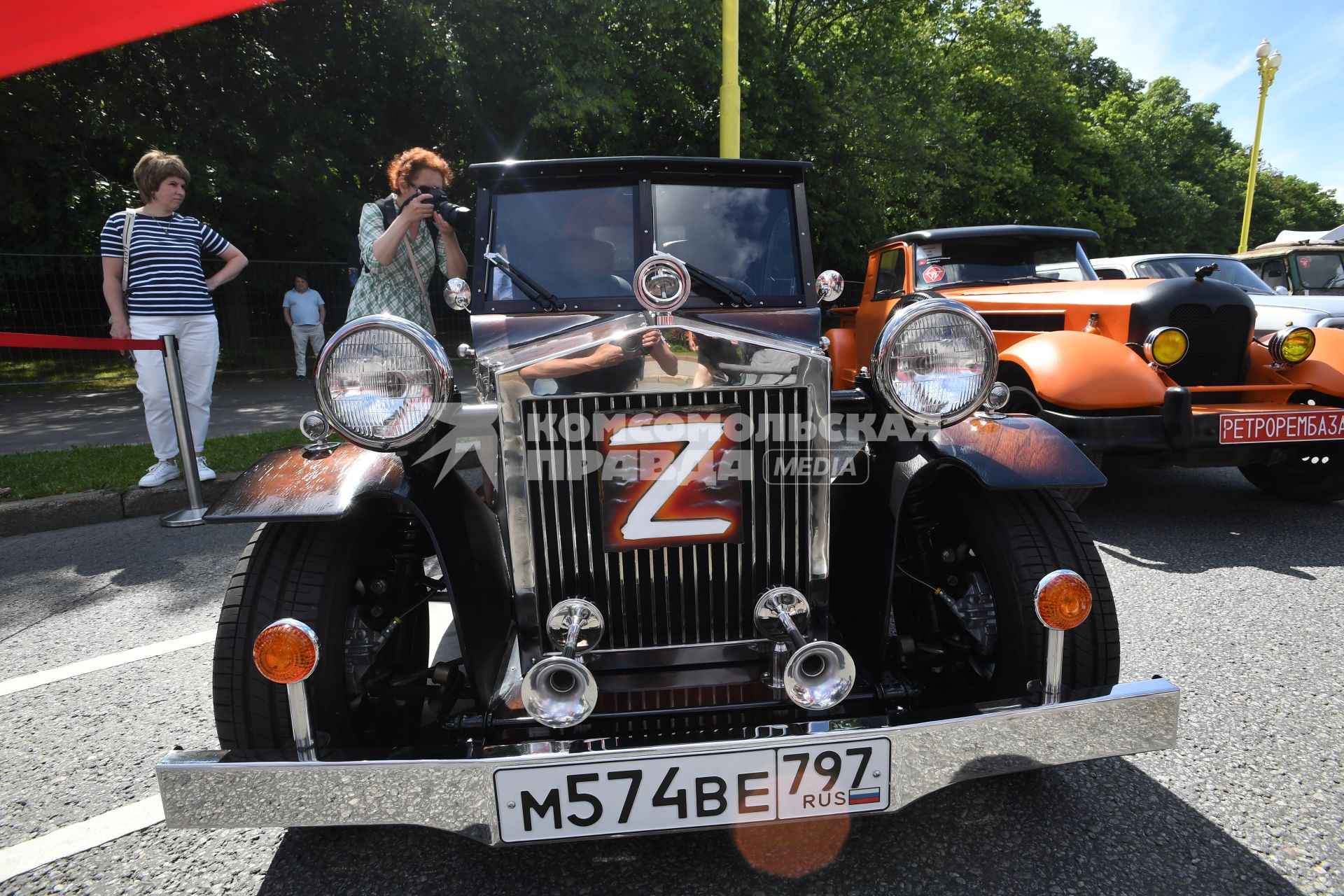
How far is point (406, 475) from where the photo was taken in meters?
1.82

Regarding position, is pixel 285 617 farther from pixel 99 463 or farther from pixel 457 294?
pixel 99 463

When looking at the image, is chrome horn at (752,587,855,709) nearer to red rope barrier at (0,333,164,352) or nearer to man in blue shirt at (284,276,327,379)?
red rope barrier at (0,333,164,352)

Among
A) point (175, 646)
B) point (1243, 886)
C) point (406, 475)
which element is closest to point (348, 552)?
point (406, 475)

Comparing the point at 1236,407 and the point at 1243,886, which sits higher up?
the point at 1236,407

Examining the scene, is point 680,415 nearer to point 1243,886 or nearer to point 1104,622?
point 1104,622

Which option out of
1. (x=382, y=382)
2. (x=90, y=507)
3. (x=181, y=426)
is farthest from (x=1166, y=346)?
(x=90, y=507)

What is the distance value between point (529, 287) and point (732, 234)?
0.71m

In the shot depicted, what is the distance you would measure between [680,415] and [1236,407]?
3931 millimetres

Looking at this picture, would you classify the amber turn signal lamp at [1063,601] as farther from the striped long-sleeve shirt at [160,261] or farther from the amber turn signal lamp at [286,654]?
the striped long-sleeve shirt at [160,261]

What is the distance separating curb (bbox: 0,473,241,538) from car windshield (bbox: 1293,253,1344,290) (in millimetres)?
12129

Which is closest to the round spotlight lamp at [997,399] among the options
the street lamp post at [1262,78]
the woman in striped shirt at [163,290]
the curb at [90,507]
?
the curb at [90,507]

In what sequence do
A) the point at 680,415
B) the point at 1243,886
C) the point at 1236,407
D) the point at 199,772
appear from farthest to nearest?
the point at 1236,407 → the point at 680,415 → the point at 1243,886 → the point at 199,772

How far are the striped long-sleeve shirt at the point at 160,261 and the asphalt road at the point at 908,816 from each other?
216 centimetres

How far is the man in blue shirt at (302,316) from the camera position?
1109 centimetres
